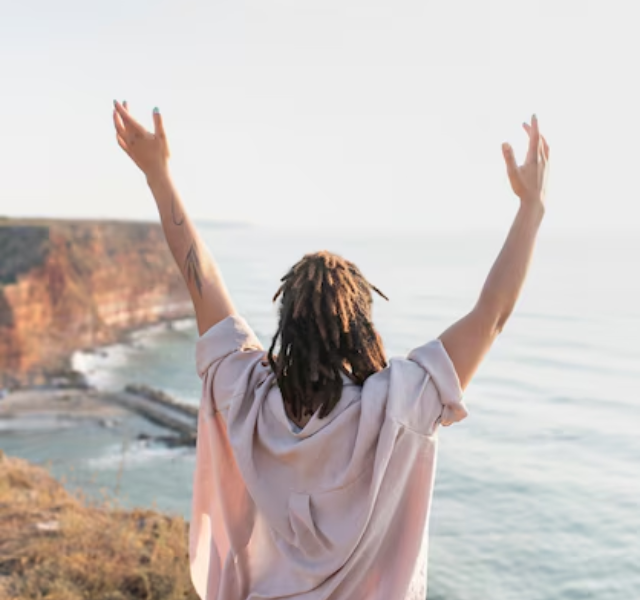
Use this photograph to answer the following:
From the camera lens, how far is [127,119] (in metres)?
1.50

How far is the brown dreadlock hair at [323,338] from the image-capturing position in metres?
1.21

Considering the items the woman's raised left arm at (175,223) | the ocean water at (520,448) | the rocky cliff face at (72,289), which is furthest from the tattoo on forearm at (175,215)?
the rocky cliff face at (72,289)

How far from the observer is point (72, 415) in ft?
101

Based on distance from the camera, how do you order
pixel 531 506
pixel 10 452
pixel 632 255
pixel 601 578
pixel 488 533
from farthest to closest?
pixel 632 255, pixel 10 452, pixel 531 506, pixel 488 533, pixel 601 578

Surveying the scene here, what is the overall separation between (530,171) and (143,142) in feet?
2.32

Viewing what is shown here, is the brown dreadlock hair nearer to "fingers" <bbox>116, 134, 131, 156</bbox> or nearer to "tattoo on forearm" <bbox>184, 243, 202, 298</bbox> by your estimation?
"tattoo on forearm" <bbox>184, 243, 202, 298</bbox>

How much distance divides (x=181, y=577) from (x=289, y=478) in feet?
9.93

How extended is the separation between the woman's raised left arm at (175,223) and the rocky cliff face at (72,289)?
37850 mm

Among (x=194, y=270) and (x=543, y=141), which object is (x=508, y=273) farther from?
(x=194, y=270)

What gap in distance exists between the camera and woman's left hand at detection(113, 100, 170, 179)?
1509mm

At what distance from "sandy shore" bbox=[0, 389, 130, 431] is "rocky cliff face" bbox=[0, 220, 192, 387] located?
9.26 ft

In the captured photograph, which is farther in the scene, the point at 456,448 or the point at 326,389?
the point at 456,448

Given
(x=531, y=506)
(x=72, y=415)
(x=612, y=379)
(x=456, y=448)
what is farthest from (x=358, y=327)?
(x=72, y=415)

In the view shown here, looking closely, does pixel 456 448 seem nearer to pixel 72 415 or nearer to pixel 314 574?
pixel 314 574
